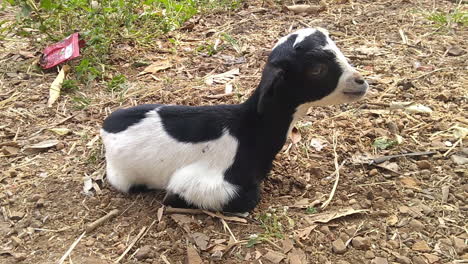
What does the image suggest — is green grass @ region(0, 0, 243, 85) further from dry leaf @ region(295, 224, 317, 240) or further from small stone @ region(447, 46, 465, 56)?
small stone @ region(447, 46, 465, 56)

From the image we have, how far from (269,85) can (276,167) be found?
0.80m

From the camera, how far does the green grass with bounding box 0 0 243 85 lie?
4.33 metres

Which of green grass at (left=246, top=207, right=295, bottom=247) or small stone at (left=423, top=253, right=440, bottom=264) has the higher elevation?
green grass at (left=246, top=207, right=295, bottom=247)

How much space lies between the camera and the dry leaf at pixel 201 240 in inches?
98.5

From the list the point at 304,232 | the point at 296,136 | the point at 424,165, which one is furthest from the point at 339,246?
the point at 296,136

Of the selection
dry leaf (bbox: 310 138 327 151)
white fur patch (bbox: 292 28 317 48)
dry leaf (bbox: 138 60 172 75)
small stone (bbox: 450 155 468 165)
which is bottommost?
small stone (bbox: 450 155 468 165)

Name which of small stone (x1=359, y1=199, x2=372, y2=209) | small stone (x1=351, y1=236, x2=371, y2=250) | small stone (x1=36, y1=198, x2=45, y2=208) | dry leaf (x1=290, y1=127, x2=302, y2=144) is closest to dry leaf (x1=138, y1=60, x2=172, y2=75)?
dry leaf (x1=290, y1=127, x2=302, y2=144)

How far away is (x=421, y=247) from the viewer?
2.47 metres

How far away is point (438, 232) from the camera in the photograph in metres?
2.56

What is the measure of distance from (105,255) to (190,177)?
0.60 meters

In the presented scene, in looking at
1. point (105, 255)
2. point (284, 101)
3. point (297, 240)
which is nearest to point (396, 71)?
point (284, 101)

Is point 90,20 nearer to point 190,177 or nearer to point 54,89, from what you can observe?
point 54,89

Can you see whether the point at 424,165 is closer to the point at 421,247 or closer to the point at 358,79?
the point at 421,247

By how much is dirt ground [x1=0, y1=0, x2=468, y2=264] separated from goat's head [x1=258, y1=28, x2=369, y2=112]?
24.9 inches
